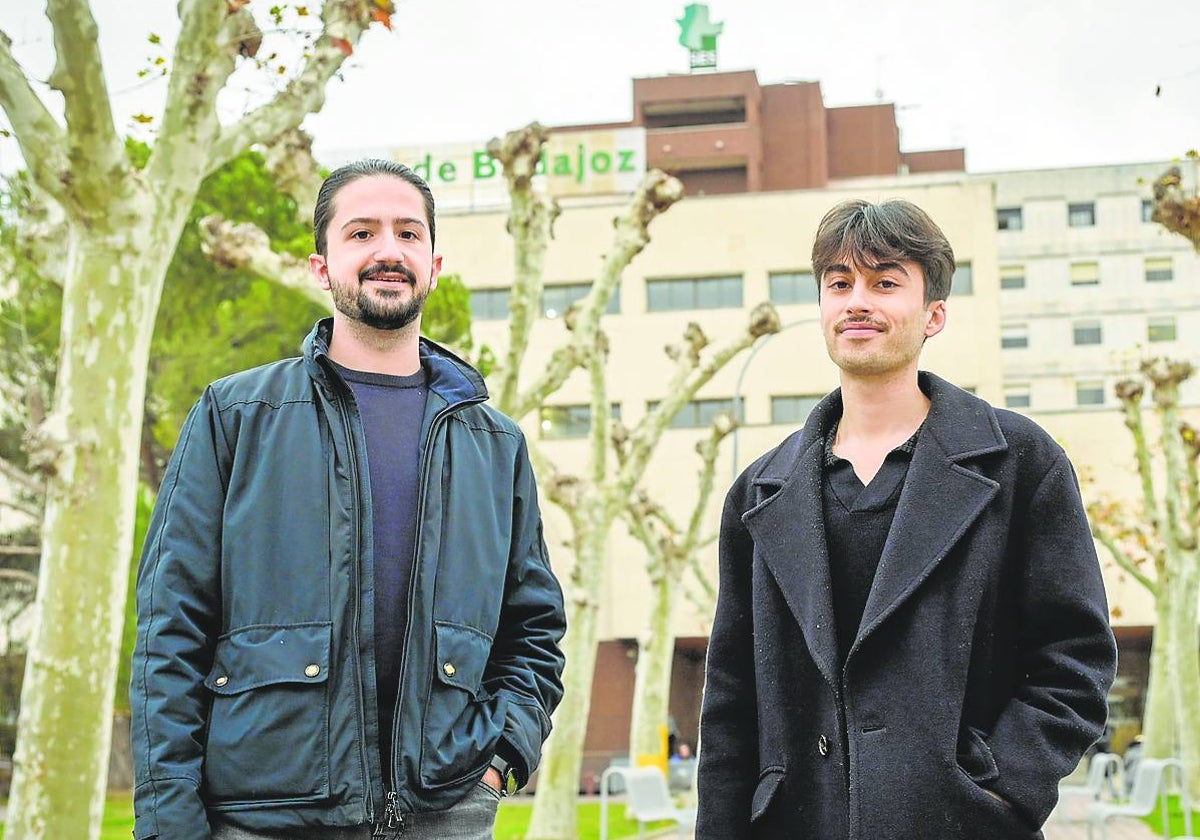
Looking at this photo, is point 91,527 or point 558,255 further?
point 558,255

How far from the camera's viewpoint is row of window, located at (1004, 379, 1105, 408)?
7131 cm

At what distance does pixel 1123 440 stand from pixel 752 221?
13.5m

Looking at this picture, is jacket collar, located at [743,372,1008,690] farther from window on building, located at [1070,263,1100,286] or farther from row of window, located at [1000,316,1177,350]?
window on building, located at [1070,263,1100,286]

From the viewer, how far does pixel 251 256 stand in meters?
14.2

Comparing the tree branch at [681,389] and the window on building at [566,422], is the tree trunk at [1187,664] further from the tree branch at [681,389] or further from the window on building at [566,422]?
the window on building at [566,422]

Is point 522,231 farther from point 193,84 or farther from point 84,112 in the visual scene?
point 84,112

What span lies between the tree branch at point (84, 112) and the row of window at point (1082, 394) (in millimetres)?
65217

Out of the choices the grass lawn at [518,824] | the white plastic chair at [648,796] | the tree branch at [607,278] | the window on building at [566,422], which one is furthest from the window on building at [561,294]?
the white plastic chair at [648,796]

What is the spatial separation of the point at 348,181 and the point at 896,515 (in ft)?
5.10

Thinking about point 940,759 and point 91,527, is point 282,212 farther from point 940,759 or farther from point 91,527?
point 940,759

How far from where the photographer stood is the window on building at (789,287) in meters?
50.5

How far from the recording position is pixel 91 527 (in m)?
8.66

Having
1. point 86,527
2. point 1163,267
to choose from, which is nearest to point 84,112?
point 86,527

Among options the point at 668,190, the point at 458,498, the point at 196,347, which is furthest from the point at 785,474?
the point at 196,347
